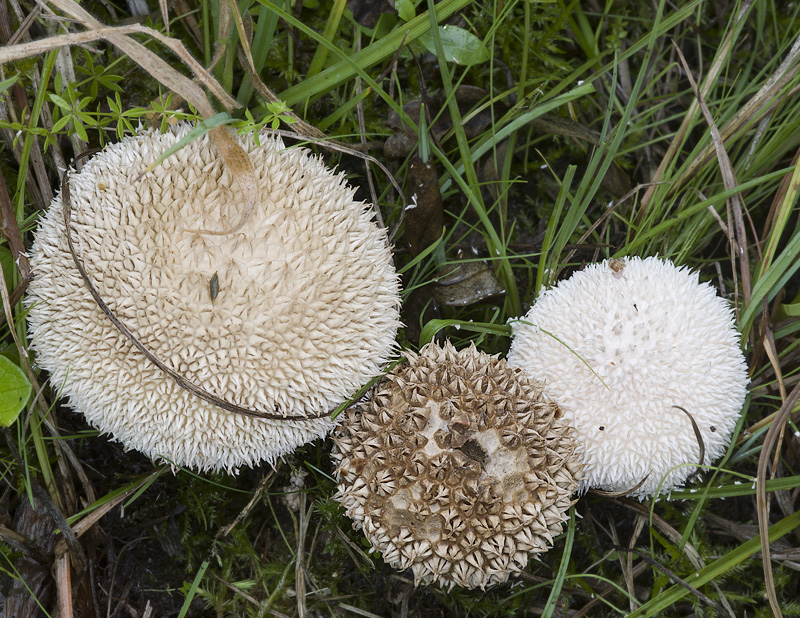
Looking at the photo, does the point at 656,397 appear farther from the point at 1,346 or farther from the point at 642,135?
the point at 1,346

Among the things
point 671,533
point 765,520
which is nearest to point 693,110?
point 765,520

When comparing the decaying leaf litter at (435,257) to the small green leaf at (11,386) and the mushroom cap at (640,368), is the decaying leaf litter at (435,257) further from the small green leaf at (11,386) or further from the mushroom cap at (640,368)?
the mushroom cap at (640,368)

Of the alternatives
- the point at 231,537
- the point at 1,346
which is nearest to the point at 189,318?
the point at 1,346

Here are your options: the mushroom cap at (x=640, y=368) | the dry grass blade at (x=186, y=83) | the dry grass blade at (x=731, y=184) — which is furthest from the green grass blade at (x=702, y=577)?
the dry grass blade at (x=186, y=83)

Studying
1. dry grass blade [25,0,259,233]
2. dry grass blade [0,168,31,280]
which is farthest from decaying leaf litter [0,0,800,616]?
dry grass blade [25,0,259,233]

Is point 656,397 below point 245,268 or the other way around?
Result: below
